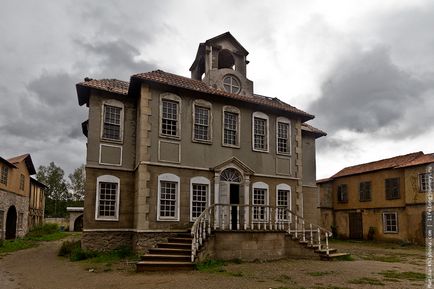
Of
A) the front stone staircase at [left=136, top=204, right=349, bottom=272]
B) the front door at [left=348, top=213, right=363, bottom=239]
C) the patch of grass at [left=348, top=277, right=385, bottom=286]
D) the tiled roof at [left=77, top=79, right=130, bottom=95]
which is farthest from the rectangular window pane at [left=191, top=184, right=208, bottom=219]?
the front door at [left=348, top=213, right=363, bottom=239]

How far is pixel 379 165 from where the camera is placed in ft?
102

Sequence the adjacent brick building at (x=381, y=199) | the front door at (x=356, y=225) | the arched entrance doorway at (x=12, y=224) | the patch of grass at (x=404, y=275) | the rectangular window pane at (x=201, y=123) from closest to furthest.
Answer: the patch of grass at (x=404, y=275) → the rectangular window pane at (x=201, y=123) → the adjacent brick building at (x=381, y=199) → the front door at (x=356, y=225) → the arched entrance doorway at (x=12, y=224)

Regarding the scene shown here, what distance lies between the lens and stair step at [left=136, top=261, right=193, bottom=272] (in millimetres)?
12414

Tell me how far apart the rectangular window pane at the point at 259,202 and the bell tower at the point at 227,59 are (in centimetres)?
521

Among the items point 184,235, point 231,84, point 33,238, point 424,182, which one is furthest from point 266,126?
point 33,238

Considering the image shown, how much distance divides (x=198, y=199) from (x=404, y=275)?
8.66m

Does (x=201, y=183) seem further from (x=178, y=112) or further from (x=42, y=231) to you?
(x=42, y=231)

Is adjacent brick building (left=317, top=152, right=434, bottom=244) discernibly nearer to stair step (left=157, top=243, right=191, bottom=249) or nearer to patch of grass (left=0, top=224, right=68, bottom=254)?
stair step (left=157, top=243, right=191, bottom=249)

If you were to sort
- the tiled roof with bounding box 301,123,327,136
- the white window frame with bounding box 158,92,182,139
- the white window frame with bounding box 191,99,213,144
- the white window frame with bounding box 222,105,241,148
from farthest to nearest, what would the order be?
the tiled roof with bounding box 301,123,327,136
the white window frame with bounding box 222,105,241,148
the white window frame with bounding box 191,99,213,144
the white window frame with bounding box 158,92,182,139

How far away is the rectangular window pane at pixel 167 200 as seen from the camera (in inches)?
641

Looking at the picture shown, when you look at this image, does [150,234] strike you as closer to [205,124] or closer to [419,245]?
[205,124]

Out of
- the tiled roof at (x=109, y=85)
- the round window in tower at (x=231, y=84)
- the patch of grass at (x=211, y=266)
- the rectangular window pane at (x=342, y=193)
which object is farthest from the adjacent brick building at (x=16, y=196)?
the rectangular window pane at (x=342, y=193)

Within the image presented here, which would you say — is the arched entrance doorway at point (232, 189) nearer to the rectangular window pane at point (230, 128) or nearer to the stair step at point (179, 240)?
the rectangular window pane at point (230, 128)

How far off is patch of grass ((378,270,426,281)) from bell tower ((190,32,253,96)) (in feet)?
36.0
